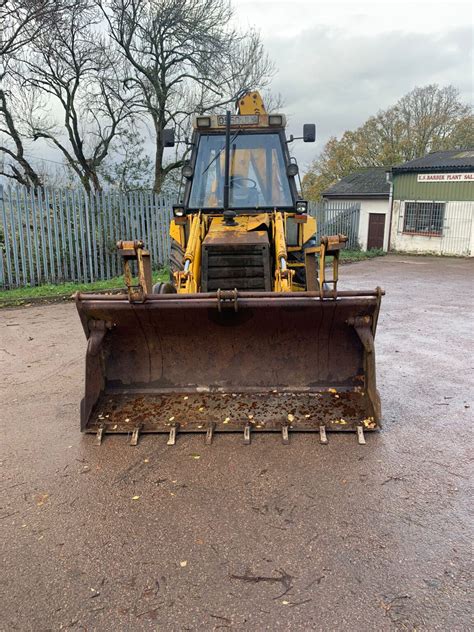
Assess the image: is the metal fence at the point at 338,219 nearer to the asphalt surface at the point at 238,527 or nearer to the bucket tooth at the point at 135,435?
the asphalt surface at the point at 238,527

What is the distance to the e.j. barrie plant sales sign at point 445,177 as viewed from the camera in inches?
811

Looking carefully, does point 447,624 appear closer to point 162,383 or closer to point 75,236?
point 162,383

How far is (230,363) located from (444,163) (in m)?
20.9

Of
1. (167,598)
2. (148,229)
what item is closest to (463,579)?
(167,598)

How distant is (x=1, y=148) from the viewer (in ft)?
47.6

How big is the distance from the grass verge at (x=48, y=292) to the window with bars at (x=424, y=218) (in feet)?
49.9

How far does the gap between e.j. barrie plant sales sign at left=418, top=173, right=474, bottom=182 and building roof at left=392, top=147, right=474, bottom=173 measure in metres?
0.24

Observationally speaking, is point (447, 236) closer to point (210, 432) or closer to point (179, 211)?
point (179, 211)

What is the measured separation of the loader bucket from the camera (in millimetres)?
3873

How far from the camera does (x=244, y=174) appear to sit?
573 cm

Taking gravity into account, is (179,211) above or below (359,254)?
above

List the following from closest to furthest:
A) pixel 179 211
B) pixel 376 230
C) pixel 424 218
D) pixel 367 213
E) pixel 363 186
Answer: pixel 179 211, pixel 424 218, pixel 376 230, pixel 367 213, pixel 363 186

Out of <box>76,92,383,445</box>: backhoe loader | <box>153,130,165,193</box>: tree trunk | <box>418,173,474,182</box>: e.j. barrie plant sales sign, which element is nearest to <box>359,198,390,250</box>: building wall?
<box>418,173,474,182</box>: e.j. barrie plant sales sign

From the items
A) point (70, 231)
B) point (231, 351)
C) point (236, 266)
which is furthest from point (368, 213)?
point (231, 351)
